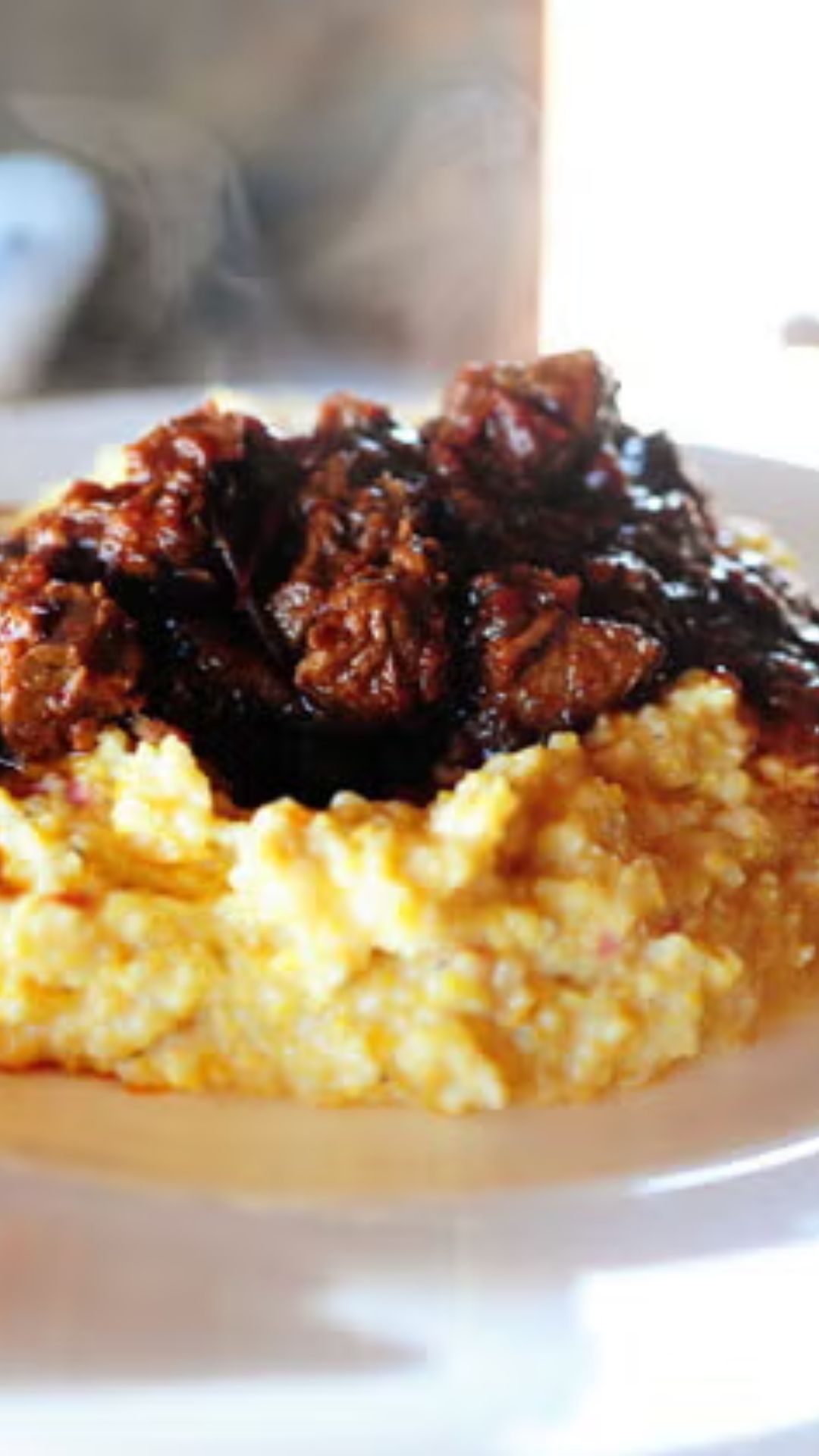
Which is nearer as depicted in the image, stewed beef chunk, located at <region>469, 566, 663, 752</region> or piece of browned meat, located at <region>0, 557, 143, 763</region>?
piece of browned meat, located at <region>0, 557, 143, 763</region>

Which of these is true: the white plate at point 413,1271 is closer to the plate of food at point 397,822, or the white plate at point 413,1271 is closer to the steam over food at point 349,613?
the plate of food at point 397,822

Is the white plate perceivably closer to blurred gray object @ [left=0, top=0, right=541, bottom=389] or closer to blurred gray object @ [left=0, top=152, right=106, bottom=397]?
blurred gray object @ [left=0, top=152, right=106, bottom=397]

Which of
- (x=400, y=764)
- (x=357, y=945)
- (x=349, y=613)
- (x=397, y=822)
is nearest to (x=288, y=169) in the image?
(x=349, y=613)

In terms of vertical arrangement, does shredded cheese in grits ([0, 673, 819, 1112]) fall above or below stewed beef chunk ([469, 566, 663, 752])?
below

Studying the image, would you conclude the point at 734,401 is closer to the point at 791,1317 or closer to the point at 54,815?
the point at 54,815

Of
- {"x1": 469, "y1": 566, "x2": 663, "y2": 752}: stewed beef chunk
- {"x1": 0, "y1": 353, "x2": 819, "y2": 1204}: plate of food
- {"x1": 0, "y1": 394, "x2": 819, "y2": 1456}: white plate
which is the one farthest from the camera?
{"x1": 469, "y1": 566, "x2": 663, "y2": 752}: stewed beef chunk

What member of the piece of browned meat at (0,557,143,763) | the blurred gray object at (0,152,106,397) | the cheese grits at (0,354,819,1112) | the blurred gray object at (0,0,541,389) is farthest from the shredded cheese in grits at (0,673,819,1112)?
the blurred gray object at (0,0,541,389)
